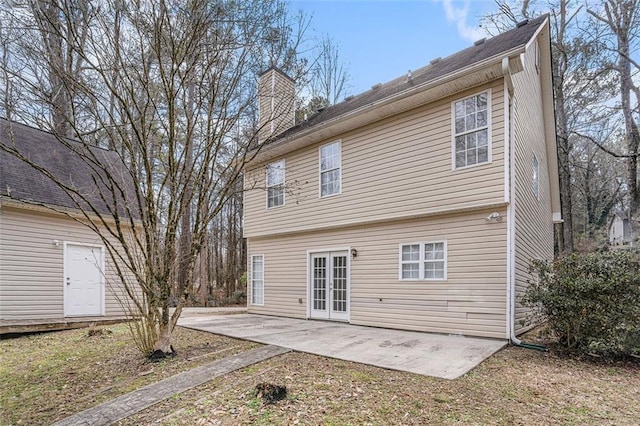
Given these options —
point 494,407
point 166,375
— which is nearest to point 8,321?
point 166,375

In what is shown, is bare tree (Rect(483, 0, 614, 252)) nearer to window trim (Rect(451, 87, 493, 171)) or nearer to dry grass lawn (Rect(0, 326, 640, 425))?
window trim (Rect(451, 87, 493, 171))

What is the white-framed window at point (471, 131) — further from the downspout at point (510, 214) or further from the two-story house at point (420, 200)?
the downspout at point (510, 214)

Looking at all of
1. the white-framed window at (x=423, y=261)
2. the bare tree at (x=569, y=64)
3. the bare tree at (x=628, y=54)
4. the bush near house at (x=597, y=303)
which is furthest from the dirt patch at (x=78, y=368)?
the bare tree at (x=569, y=64)

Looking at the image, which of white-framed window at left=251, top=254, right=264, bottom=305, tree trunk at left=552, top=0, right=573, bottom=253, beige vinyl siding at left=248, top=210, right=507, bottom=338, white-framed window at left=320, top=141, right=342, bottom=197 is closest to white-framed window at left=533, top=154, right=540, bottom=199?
beige vinyl siding at left=248, top=210, right=507, bottom=338

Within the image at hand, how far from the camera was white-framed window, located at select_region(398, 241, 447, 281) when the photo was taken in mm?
7043

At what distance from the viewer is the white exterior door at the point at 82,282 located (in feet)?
29.8

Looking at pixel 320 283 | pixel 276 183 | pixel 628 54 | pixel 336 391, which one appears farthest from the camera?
pixel 628 54

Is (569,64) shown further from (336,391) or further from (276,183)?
(336,391)

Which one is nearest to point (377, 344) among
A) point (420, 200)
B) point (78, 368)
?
point (420, 200)

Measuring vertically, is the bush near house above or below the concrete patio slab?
above

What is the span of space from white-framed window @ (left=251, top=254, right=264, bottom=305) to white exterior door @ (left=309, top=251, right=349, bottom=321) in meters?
2.18

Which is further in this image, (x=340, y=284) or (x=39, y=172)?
(x=39, y=172)

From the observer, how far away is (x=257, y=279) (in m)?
11.1

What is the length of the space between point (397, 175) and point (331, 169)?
79.4 inches
